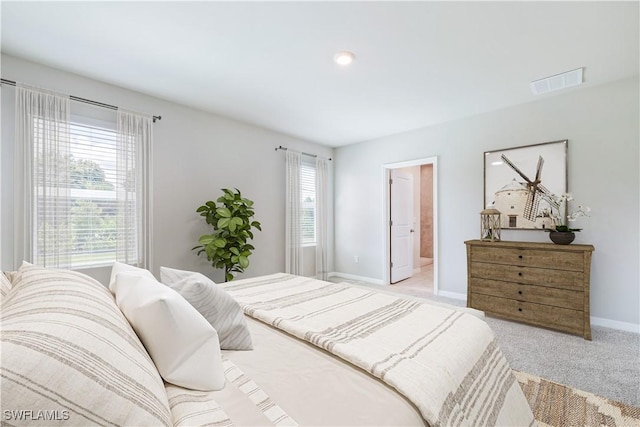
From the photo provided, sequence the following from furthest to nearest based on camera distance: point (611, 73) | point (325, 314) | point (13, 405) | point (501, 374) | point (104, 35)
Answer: point (611, 73)
point (104, 35)
point (325, 314)
point (501, 374)
point (13, 405)

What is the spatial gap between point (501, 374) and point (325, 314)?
878 mm

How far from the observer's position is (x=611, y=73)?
9.04 feet

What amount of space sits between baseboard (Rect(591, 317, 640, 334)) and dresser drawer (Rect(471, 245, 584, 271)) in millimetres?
825

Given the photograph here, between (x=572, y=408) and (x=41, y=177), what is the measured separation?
4.40 metres

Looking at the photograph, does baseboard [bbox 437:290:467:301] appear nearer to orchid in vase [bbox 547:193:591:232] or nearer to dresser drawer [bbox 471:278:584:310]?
dresser drawer [bbox 471:278:584:310]

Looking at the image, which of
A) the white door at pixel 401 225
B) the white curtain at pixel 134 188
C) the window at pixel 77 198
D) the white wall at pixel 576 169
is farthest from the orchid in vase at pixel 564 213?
the window at pixel 77 198

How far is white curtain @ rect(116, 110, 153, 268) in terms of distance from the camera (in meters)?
2.97

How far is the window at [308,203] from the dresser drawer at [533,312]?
276 cm

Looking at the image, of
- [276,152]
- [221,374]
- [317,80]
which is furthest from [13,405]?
[276,152]

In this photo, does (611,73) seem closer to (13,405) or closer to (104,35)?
(13,405)

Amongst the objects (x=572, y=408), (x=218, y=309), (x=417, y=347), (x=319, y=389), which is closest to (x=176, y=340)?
(x=218, y=309)

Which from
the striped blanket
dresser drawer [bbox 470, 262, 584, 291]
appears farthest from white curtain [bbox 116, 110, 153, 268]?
dresser drawer [bbox 470, 262, 584, 291]

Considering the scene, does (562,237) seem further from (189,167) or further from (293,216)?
(189,167)

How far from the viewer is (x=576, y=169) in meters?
3.16
